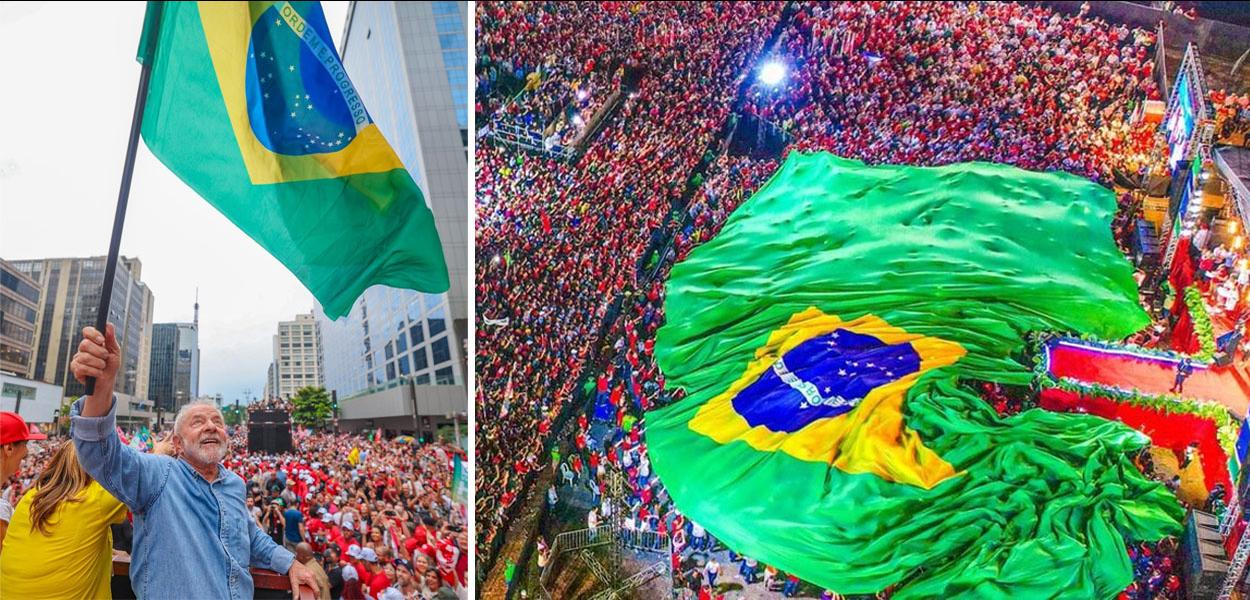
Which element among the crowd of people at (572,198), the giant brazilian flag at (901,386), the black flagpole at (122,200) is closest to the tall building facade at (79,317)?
the black flagpole at (122,200)

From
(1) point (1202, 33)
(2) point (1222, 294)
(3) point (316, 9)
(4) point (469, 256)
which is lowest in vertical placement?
(2) point (1222, 294)

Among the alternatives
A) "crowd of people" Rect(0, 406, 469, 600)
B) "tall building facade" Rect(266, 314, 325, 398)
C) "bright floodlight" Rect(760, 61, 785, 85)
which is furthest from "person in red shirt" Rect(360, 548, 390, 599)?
"bright floodlight" Rect(760, 61, 785, 85)

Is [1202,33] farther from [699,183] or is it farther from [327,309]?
[327,309]

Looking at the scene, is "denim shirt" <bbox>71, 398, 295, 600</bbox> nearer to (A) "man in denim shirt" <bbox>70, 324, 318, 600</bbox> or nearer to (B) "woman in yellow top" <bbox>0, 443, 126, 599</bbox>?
(A) "man in denim shirt" <bbox>70, 324, 318, 600</bbox>

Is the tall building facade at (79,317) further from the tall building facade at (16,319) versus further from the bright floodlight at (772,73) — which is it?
the bright floodlight at (772,73)

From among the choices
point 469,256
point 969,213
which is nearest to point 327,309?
point 469,256

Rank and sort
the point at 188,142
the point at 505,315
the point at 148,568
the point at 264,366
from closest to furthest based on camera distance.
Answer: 1. the point at 148,568
2. the point at 188,142
3. the point at 264,366
4. the point at 505,315

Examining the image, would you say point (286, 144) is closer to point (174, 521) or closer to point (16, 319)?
point (16, 319)
